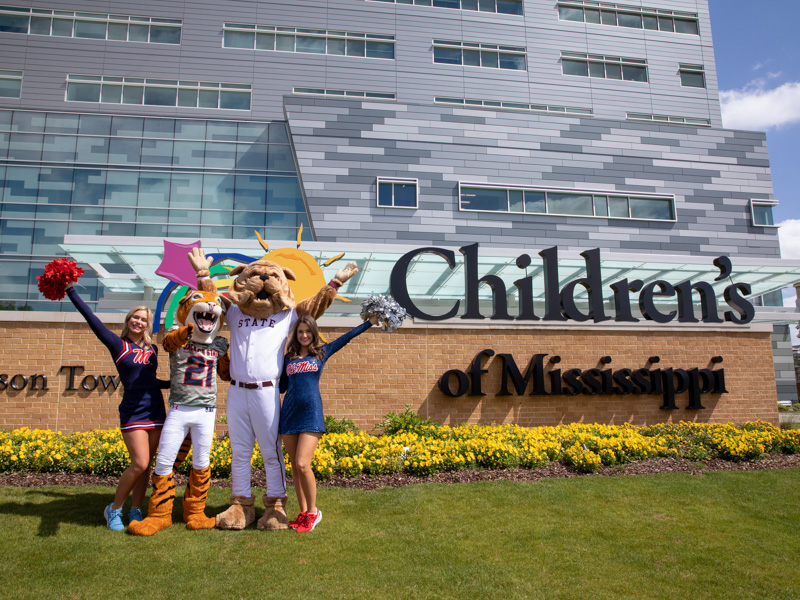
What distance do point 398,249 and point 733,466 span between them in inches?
288

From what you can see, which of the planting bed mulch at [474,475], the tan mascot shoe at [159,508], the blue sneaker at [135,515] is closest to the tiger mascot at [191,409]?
the tan mascot shoe at [159,508]

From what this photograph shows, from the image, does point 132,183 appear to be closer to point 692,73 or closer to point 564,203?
point 564,203

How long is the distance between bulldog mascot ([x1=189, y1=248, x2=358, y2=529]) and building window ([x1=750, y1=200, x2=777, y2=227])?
71.7ft

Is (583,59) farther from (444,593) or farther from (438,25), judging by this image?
(444,593)

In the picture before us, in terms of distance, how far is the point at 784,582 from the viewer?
433 centimetres

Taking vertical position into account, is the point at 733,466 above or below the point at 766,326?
below

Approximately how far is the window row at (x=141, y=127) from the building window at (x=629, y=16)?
14.3 m

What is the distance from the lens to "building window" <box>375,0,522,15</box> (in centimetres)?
2347

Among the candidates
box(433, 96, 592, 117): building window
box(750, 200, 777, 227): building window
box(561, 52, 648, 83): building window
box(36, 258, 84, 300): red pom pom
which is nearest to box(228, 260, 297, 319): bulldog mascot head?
box(36, 258, 84, 300): red pom pom

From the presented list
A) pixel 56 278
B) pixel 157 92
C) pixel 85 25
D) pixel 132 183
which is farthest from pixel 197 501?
pixel 85 25

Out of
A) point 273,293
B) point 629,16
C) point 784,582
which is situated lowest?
point 784,582

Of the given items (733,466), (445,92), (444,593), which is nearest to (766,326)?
(733,466)

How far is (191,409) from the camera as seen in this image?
16.3 ft

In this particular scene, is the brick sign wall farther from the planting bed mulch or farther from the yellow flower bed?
the planting bed mulch
